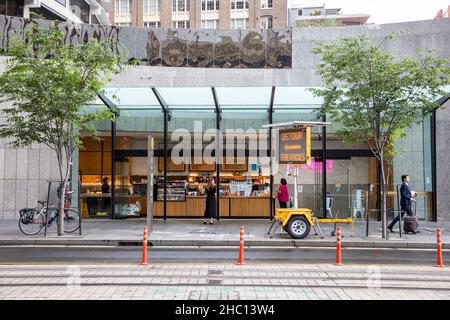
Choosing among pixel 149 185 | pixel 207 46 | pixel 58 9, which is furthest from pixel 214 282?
pixel 58 9

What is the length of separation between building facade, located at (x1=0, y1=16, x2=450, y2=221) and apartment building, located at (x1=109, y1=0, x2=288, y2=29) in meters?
46.2

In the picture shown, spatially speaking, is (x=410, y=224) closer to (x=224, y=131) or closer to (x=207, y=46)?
(x=224, y=131)

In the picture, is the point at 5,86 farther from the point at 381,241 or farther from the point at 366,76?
the point at 381,241

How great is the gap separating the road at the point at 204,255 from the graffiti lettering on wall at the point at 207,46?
10.0m

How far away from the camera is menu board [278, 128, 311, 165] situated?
1588cm

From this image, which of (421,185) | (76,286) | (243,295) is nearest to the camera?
(243,295)

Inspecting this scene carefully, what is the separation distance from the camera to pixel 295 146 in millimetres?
16188

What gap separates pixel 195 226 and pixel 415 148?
970 cm

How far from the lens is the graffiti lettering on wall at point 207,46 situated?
22047 mm

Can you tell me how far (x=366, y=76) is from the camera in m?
15.9

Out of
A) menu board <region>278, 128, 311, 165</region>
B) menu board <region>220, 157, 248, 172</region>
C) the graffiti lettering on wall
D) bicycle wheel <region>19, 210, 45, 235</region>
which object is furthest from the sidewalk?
the graffiti lettering on wall

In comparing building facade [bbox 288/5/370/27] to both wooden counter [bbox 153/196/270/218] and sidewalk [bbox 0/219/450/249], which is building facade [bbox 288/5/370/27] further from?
sidewalk [bbox 0/219/450/249]

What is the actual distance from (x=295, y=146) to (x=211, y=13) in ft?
178

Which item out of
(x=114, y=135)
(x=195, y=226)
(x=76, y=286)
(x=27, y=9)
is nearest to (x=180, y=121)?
(x=114, y=135)
